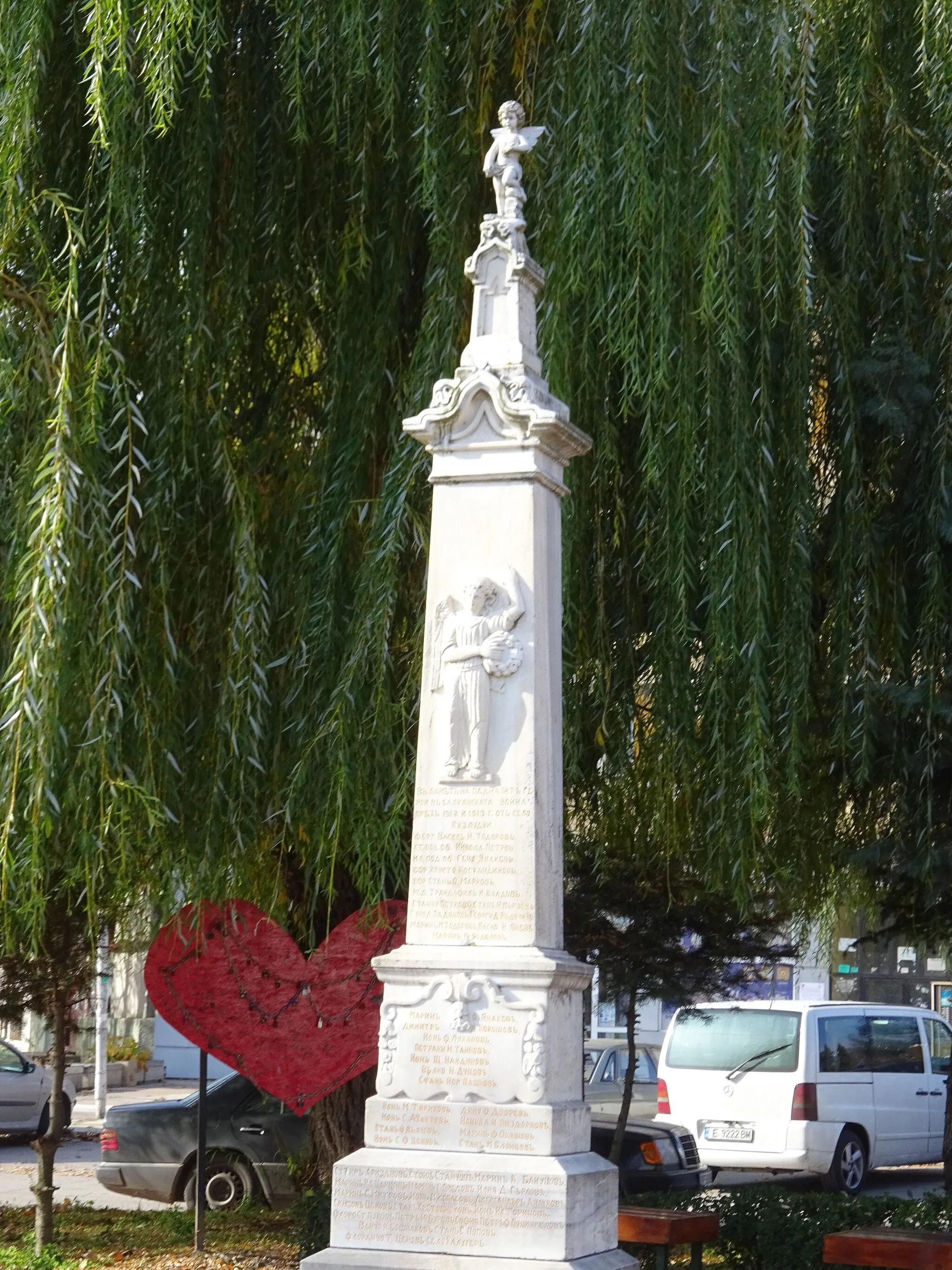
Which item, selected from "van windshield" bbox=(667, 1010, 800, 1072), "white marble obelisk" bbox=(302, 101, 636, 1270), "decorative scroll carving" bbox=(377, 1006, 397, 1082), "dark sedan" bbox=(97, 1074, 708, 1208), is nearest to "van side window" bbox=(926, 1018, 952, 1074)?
"van windshield" bbox=(667, 1010, 800, 1072)

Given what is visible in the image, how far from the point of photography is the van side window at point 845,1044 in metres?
15.9

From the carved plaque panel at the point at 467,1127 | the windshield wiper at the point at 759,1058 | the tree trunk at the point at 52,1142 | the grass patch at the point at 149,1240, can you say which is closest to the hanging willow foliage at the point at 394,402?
the carved plaque panel at the point at 467,1127

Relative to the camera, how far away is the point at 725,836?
26.8 feet

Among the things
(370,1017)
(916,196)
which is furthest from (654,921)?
(916,196)

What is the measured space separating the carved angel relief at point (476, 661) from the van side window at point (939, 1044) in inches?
491

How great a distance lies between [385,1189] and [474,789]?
5.25 ft

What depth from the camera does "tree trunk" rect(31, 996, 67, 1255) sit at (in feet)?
35.5

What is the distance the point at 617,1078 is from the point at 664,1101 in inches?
73.1

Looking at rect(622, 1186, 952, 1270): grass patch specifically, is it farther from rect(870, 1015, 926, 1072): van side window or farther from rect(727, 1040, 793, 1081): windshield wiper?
rect(870, 1015, 926, 1072): van side window

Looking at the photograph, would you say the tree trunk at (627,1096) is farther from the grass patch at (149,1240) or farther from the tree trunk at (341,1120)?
the grass patch at (149,1240)

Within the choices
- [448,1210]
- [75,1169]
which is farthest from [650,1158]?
[75,1169]

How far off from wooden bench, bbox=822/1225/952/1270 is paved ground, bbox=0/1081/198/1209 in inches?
276

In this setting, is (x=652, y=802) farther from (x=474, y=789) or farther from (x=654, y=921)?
(x=654, y=921)

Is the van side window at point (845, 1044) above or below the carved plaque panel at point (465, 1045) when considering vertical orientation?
below
